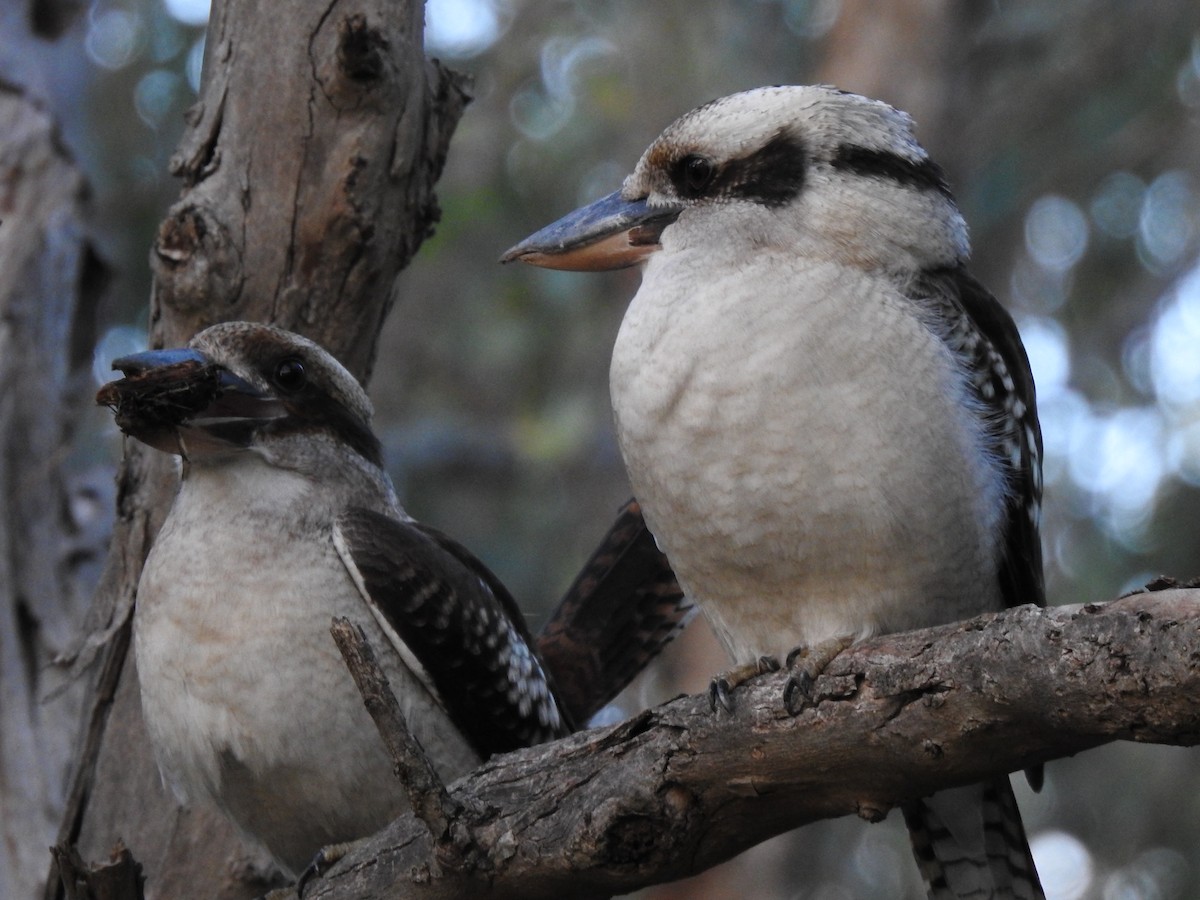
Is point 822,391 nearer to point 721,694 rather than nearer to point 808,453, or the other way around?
point 808,453

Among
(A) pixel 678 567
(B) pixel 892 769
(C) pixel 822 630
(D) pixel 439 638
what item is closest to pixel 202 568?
(D) pixel 439 638

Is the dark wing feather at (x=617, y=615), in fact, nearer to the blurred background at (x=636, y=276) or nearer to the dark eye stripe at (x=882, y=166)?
the dark eye stripe at (x=882, y=166)

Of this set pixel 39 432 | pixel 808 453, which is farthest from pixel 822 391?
pixel 39 432

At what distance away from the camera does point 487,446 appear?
27.9 ft

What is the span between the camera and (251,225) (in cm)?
327

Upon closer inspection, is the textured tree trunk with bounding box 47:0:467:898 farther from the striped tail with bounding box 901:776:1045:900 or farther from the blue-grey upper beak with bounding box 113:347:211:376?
the striped tail with bounding box 901:776:1045:900

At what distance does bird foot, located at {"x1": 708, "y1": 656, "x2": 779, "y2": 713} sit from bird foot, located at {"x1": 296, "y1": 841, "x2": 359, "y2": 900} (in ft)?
2.55

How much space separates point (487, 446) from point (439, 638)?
565 cm

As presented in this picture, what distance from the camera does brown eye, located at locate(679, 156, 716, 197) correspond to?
2785 mm

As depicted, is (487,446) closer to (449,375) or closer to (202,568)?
(449,375)

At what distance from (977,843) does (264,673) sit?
128 cm

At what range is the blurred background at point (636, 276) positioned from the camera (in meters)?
8.12

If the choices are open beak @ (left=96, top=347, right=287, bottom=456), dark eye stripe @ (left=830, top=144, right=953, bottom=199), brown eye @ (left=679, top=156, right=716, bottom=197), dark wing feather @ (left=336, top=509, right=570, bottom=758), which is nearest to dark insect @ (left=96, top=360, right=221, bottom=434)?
open beak @ (left=96, top=347, right=287, bottom=456)

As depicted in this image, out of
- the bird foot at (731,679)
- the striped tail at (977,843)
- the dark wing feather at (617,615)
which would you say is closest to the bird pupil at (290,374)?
the dark wing feather at (617,615)
